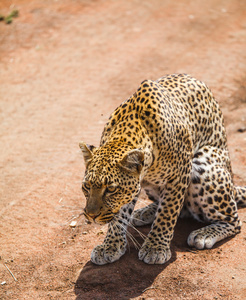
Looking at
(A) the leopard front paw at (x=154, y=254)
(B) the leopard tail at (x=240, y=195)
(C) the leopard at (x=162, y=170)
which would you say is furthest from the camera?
(B) the leopard tail at (x=240, y=195)

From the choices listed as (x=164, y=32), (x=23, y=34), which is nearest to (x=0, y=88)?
(x=23, y=34)

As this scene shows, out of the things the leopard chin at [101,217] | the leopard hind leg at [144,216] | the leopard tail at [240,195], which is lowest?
the leopard tail at [240,195]

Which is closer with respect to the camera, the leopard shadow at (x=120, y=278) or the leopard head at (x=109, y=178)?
the leopard head at (x=109, y=178)

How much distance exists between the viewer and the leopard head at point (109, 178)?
5371 millimetres

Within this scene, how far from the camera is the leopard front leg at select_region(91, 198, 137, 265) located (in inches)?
252

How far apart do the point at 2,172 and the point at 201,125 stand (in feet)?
14.0

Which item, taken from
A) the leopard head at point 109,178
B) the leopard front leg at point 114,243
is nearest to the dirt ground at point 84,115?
the leopard front leg at point 114,243

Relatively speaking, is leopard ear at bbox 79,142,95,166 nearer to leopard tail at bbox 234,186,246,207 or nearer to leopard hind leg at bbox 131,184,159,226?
leopard hind leg at bbox 131,184,159,226

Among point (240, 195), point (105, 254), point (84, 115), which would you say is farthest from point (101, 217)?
point (84, 115)

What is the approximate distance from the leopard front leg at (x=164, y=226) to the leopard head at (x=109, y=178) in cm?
91

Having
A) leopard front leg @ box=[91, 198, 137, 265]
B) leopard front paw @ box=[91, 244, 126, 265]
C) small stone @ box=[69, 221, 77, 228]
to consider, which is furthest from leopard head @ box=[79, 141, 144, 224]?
small stone @ box=[69, 221, 77, 228]

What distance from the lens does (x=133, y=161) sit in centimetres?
546

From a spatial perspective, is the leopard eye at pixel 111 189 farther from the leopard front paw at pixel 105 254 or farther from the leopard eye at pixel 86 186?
the leopard front paw at pixel 105 254

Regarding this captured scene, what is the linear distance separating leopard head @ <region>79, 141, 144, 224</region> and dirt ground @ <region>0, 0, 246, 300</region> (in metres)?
1.18
